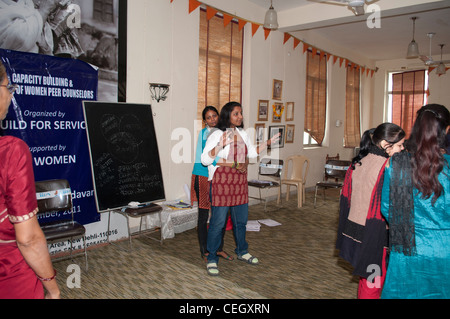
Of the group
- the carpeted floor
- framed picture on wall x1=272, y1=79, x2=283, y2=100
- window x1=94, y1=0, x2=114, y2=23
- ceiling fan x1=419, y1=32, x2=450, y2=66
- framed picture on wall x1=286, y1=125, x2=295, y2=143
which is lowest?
the carpeted floor

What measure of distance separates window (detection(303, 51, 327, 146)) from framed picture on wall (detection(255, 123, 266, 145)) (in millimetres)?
1783

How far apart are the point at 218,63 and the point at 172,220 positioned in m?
2.51

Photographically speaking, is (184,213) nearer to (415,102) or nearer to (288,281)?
(288,281)

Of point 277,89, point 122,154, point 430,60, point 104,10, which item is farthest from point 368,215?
point 430,60

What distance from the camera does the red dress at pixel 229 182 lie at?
310 centimetres

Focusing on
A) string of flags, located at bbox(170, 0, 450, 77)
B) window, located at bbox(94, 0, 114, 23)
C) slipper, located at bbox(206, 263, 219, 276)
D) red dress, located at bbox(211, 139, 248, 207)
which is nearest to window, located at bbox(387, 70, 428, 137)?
string of flags, located at bbox(170, 0, 450, 77)

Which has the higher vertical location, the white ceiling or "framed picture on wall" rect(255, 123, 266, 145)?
the white ceiling

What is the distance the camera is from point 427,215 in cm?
168

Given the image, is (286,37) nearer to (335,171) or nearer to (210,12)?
(210,12)

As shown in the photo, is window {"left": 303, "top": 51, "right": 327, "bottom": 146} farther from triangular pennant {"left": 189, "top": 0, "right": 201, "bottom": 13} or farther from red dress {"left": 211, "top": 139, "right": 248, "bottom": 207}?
red dress {"left": 211, "top": 139, "right": 248, "bottom": 207}

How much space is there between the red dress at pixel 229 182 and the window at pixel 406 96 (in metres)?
8.13

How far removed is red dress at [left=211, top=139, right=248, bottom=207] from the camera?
310cm

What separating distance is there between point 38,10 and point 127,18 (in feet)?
3.24

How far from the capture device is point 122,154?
3891 mm
